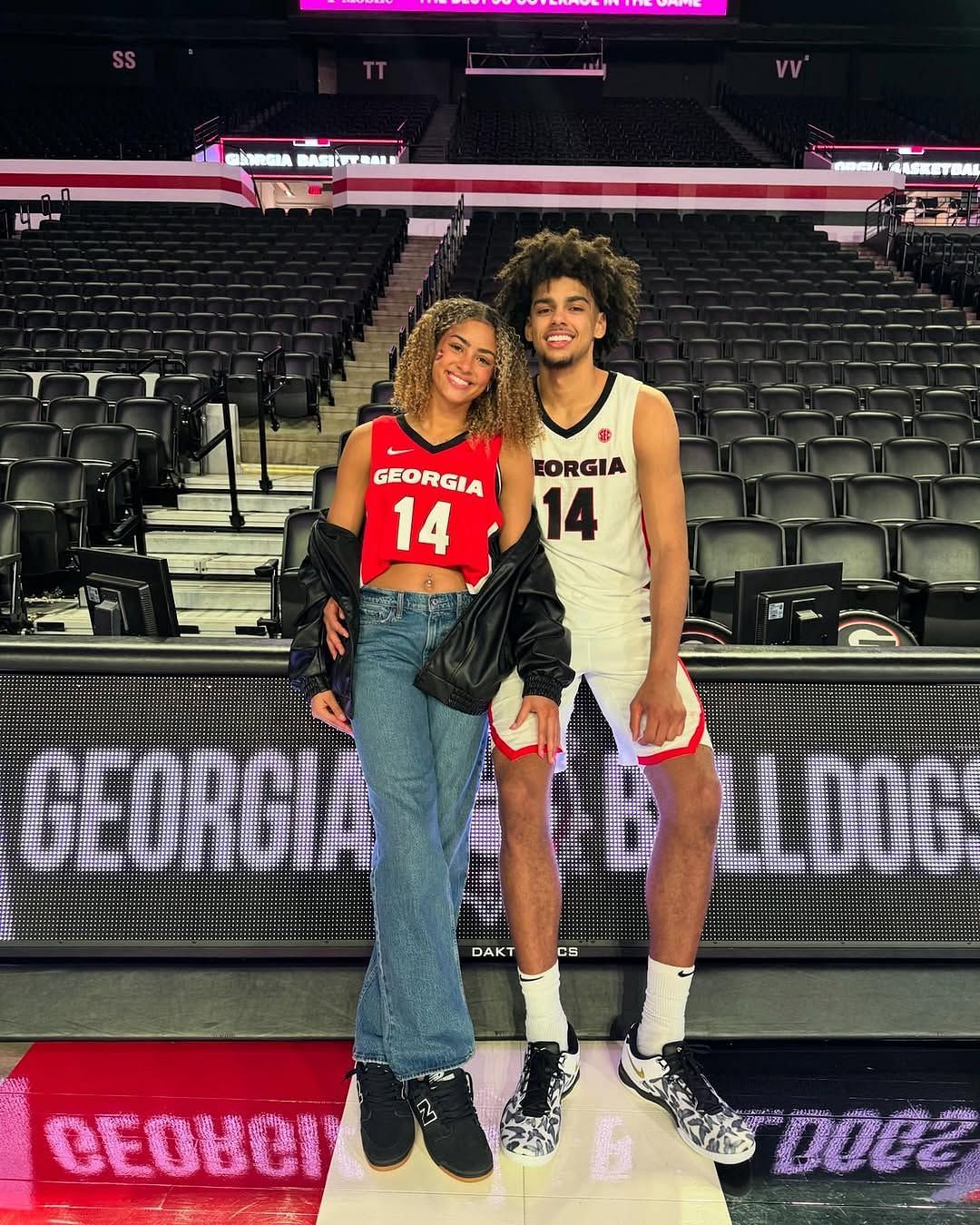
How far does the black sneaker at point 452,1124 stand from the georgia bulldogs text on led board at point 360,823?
17.9 inches

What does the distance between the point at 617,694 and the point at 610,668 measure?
6 cm

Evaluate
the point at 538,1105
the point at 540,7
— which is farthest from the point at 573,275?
the point at 540,7

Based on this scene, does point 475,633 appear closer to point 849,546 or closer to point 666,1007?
point 666,1007

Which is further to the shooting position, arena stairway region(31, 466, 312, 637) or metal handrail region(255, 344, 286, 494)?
metal handrail region(255, 344, 286, 494)

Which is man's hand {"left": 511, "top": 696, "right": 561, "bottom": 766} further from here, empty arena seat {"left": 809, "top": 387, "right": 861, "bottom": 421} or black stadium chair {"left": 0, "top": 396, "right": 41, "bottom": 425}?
black stadium chair {"left": 0, "top": 396, "right": 41, "bottom": 425}

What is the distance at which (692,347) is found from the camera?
9.23m

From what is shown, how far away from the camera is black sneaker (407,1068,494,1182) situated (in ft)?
6.54

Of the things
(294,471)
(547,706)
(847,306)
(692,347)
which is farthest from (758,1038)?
(847,306)

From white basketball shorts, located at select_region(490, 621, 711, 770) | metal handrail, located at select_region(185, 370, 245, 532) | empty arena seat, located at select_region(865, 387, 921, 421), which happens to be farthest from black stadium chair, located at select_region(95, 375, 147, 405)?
white basketball shorts, located at select_region(490, 621, 711, 770)

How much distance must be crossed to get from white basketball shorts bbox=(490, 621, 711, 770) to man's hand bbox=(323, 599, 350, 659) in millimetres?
363

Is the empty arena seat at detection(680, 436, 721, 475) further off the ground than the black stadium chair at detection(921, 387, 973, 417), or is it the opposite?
the black stadium chair at detection(921, 387, 973, 417)

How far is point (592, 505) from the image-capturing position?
232 cm

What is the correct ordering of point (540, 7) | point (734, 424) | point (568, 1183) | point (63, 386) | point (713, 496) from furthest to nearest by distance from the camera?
point (540, 7) → point (63, 386) → point (734, 424) → point (713, 496) → point (568, 1183)

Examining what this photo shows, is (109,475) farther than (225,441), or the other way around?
(225,441)
